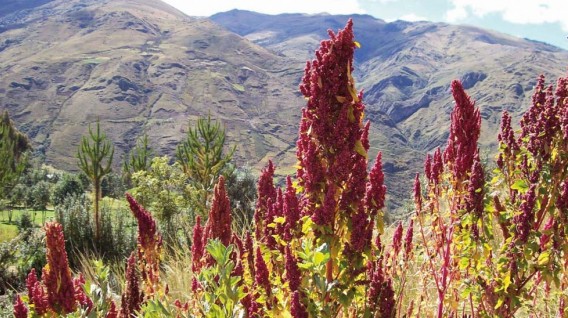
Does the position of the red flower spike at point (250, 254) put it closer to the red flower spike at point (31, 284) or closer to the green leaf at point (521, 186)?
the red flower spike at point (31, 284)

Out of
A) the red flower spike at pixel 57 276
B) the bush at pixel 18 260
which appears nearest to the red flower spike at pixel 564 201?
the red flower spike at pixel 57 276

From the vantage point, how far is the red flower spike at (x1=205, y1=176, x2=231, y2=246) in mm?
2834

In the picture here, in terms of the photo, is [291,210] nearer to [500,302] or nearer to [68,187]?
[500,302]

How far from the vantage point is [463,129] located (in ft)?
9.20

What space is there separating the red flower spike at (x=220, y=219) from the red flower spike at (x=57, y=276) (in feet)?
2.71

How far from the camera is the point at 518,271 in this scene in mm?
2512

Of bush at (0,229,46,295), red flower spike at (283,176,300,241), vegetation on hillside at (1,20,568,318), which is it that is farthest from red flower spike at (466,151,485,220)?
bush at (0,229,46,295)

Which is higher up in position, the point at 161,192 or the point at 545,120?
the point at 545,120

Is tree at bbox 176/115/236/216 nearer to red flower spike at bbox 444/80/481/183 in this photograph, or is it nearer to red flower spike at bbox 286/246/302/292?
red flower spike at bbox 444/80/481/183

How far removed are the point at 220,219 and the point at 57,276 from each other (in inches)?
36.9

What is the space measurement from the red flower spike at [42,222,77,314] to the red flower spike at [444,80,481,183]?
2217 mm

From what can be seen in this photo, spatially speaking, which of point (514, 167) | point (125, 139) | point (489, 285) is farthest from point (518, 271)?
point (125, 139)

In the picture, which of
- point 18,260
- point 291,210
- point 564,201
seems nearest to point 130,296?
point 291,210

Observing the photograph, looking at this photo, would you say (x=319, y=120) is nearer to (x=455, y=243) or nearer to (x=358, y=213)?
(x=358, y=213)
